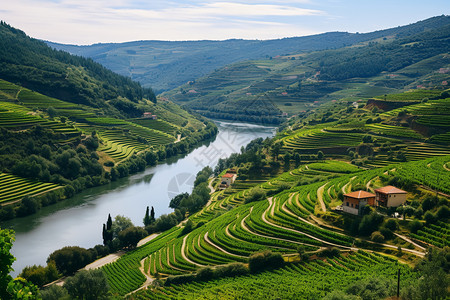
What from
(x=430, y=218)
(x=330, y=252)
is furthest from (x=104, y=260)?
(x=430, y=218)

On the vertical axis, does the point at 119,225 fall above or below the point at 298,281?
below

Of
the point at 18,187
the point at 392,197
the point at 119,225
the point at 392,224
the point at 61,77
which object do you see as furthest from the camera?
the point at 61,77

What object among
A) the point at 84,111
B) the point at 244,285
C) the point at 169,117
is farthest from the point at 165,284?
the point at 169,117

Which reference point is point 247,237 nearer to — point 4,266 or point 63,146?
point 4,266

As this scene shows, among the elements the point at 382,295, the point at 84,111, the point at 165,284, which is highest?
the point at 84,111

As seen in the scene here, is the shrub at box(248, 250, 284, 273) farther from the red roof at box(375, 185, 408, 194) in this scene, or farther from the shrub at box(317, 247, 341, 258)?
the red roof at box(375, 185, 408, 194)

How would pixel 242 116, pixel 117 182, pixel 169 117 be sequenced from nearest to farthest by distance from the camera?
pixel 117 182, pixel 169 117, pixel 242 116

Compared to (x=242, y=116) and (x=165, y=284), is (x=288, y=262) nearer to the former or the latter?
(x=165, y=284)
